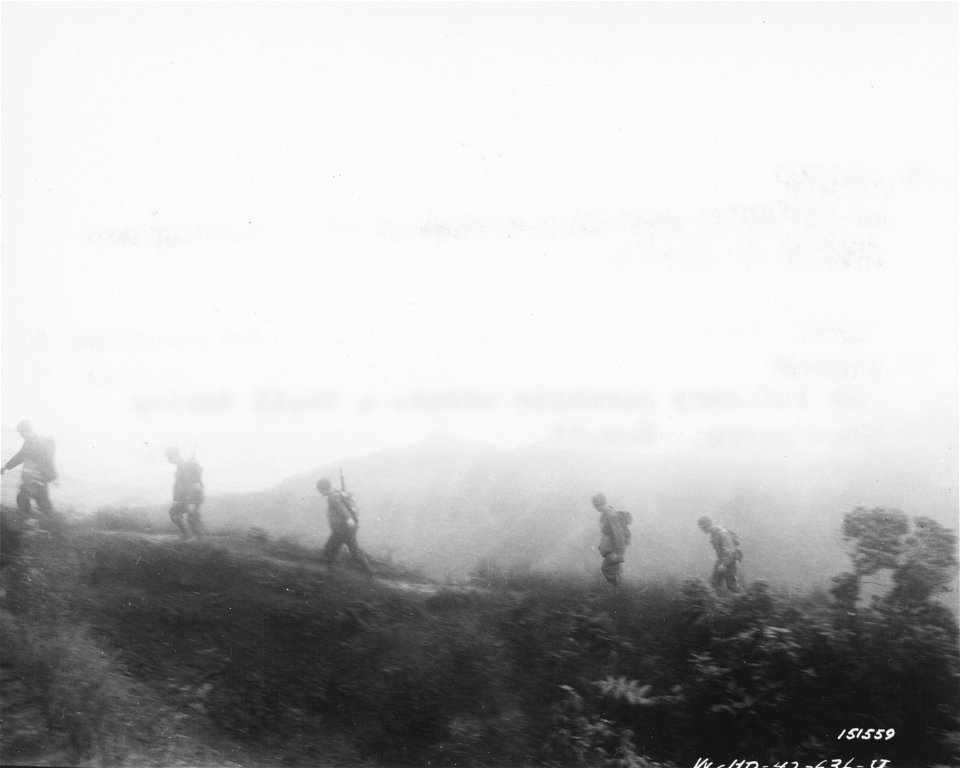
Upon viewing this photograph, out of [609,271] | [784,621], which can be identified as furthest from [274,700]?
[609,271]

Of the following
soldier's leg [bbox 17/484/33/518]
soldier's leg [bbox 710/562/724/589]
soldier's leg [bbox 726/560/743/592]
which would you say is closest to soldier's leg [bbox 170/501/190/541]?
soldier's leg [bbox 17/484/33/518]

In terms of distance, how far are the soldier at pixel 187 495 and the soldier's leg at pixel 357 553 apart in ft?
4.96

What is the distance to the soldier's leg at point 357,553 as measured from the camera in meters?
5.88

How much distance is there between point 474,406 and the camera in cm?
599

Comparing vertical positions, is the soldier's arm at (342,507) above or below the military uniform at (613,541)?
above

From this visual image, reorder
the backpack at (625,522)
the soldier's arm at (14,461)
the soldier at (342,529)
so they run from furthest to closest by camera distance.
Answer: the soldier's arm at (14,461)
the soldier at (342,529)
the backpack at (625,522)

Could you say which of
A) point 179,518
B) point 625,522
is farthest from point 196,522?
point 625,522

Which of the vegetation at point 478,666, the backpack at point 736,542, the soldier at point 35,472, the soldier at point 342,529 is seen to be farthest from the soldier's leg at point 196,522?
the backpack at point 736,542

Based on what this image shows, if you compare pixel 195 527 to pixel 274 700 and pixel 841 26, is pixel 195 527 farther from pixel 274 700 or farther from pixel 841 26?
pixel 841 26

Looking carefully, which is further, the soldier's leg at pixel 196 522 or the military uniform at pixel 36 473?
the military uniform at pixel 36 473

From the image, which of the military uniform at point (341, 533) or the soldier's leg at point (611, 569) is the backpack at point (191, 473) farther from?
the soldier's leg at point (611, 569)

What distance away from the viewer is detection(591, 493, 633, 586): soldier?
5.64 m

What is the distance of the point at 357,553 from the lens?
5887 mm

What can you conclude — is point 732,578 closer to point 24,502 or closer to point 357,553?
point 357,553
